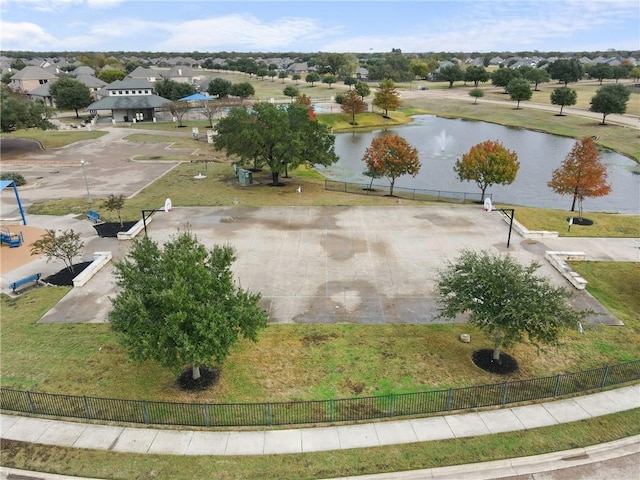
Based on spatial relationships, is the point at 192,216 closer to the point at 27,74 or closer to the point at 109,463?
the point at 109,463

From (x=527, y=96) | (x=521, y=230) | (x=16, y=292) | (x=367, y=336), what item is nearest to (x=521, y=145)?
(x=527, y=96)

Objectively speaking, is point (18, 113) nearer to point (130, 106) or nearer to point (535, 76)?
point (130, 106)

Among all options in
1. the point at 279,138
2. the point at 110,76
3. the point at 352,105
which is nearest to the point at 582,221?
the point at 279,138

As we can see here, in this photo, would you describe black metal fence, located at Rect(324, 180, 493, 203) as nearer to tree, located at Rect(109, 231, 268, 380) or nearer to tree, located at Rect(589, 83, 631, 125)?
tree, located at Rect(109, 231, 268, 380)

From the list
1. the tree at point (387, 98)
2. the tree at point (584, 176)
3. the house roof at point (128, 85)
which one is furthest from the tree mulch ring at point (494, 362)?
the house roof at point (128, 85)

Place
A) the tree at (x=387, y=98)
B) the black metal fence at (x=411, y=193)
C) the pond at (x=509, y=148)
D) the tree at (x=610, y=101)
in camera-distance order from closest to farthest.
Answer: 1. the black metal fence at (x=411, y=193)
2. the pond at (x=509, y=148)
3. the tree at (x=610, y=101)
4. the tree at (x=387, y=98)

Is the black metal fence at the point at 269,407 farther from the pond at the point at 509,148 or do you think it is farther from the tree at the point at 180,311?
the pond at the point at 509,148
